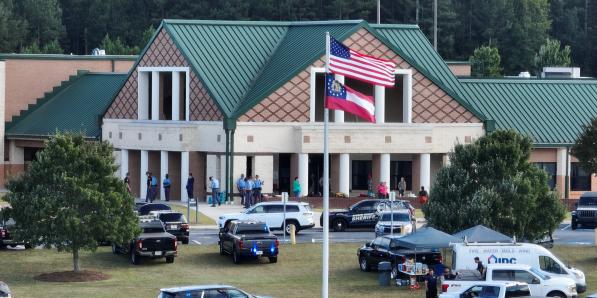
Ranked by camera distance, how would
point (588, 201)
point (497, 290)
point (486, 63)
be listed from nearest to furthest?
point (497, 290), point (588, 201), point (486, 63)

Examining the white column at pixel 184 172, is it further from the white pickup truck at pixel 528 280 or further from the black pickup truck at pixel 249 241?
the white pickup truck at pixel 528 280

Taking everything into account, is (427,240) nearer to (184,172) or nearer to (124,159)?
(184,172)

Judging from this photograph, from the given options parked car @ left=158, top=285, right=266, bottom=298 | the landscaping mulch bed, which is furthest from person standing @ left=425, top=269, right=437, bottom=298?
the landscaping mulch bed

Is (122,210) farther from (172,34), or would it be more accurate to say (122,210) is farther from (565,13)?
(565,13)

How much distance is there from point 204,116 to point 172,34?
197 inches

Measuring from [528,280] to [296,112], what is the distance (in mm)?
35640

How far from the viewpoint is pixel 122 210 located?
1969 inches

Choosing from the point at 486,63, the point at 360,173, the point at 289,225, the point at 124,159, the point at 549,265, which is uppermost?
the point at 486,63

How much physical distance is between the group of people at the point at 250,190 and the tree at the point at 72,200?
2106 cm

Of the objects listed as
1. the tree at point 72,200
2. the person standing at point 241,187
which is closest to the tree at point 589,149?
the person standing at point 241,187

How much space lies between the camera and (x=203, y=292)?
3803 centimetres

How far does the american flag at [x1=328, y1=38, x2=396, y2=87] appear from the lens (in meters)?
36.8

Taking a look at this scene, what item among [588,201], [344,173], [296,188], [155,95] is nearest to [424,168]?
[344,173]

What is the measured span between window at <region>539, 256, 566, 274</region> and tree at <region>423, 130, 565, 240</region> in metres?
6.90
